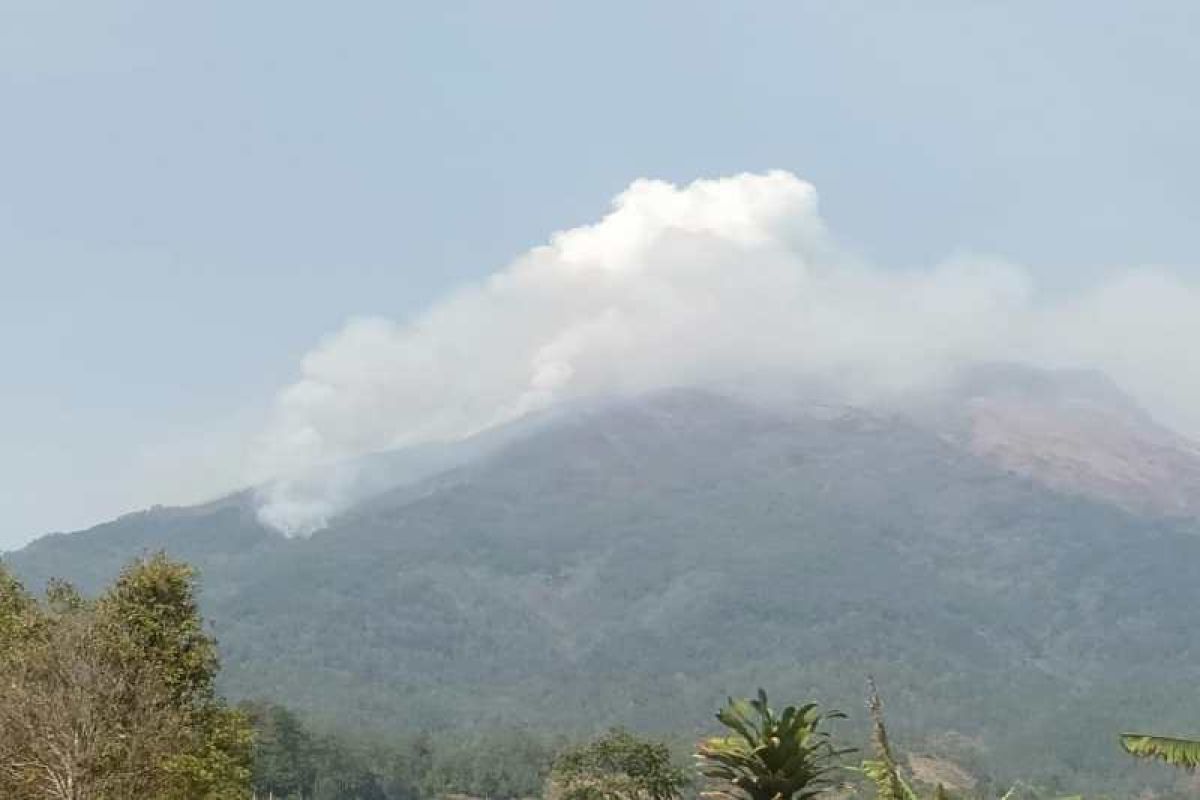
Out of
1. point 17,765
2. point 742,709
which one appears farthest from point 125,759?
point 742,709

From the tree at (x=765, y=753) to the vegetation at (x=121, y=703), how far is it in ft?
77.3

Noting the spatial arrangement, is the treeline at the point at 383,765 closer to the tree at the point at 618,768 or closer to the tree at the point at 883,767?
the tree at the point at 618,768

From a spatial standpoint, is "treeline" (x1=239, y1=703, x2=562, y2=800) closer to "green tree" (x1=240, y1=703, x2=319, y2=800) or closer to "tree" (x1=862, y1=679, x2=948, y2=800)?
"green tree" (x1=240, y1=703, x2=319, y2=800)

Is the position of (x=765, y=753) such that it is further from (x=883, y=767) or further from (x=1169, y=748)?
(x=1169, y=748)

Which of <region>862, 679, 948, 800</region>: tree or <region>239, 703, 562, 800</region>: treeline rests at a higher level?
<region>862, 679, 948, 800</region>: tree

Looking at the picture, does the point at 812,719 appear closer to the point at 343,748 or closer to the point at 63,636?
the point at 63,636

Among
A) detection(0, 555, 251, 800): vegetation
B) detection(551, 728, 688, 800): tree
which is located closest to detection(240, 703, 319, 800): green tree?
detection(551, 728, 688, 800): tree

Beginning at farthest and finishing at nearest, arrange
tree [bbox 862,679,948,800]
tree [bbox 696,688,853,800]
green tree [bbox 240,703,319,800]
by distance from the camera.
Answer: green tree [bbox 240,703,319,800] → tree [bbox 696,688,853,800] → tree [bbox 862,679,948,800]

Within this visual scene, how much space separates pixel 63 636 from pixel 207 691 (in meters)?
5.54

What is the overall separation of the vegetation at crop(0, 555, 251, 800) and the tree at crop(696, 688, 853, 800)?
23571mm

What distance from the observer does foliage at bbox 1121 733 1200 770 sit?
63.7ft

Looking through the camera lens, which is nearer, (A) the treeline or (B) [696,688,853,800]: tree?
(B) [696,688,853,800]: tree

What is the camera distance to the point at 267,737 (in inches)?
5433

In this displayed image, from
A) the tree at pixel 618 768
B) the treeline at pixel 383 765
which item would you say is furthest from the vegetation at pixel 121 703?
the treeline at pixel 383 765
